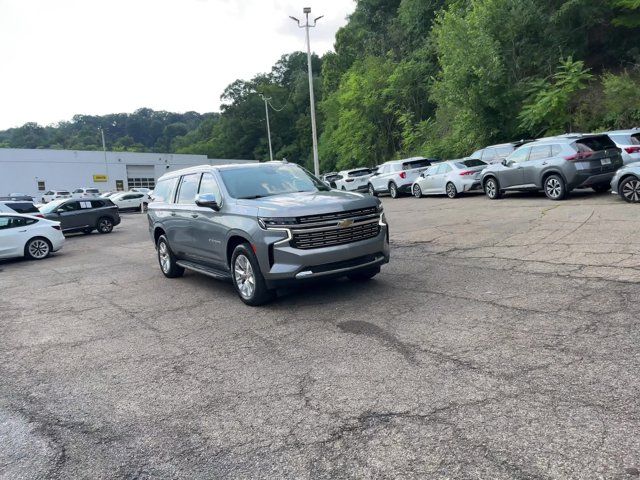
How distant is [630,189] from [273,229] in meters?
9.91

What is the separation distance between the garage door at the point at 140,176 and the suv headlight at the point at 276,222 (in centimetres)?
7129

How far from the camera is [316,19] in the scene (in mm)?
36062

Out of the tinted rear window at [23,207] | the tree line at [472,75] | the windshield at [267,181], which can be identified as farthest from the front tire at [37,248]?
the tree line at [472,75]

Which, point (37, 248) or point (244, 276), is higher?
point (244, 276)

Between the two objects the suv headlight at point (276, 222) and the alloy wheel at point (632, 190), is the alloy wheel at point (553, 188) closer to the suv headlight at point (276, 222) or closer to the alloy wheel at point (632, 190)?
the alloy wheel at point (632, 190)

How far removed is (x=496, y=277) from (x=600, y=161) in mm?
8539

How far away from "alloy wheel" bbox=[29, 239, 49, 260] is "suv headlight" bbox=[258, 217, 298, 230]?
1131cm

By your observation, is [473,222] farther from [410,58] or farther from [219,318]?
[410,58]

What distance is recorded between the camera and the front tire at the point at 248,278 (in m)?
6.75

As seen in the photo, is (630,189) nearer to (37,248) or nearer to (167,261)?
(167,261)

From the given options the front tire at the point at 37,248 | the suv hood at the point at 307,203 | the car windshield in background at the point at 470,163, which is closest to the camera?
the suv hood at the point at 307,203

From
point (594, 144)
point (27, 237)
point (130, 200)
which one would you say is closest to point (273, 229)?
point (594, 144)

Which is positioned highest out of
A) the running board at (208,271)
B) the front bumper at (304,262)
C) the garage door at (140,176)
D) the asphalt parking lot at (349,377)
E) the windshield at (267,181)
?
the garage door at (140,176)

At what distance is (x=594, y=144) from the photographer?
1399 centimetres
